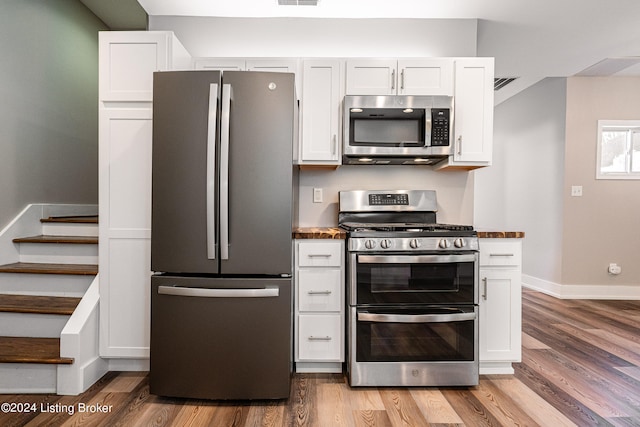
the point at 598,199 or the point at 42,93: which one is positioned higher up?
the point at 42,93

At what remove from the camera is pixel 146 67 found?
234 cm

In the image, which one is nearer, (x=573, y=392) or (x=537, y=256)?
(x=573, y=392)

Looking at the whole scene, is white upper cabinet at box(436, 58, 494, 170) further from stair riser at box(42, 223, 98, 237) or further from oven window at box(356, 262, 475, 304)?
stair riser at box(42, 223, 98, 237)

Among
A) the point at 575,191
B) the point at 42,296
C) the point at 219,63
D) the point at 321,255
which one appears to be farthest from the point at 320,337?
the point at 575,191

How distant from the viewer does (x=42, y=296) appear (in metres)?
2.52

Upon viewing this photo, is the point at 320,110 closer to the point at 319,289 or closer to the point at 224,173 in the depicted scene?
the point at 224,173

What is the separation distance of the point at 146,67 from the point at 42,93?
5.11 feet

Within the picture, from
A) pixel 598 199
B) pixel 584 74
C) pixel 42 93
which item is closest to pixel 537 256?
pixel 598 199

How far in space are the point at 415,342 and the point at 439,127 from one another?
1.44 metres

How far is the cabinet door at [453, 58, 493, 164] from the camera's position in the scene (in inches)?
106

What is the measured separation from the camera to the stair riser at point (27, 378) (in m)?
2.08

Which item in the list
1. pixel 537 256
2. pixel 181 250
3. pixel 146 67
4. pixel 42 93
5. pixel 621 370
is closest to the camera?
pixel 181 250

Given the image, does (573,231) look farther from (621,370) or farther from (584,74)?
(621,370)

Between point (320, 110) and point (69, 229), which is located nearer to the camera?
point (320, 110)
